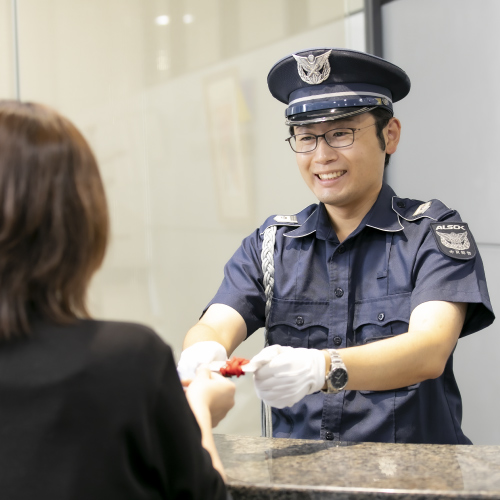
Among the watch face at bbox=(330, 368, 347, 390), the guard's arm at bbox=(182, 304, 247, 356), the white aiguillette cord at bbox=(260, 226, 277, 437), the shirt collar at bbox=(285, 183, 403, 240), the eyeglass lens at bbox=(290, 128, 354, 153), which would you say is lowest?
the watch face at bbox=(330, 368, 347, 390)

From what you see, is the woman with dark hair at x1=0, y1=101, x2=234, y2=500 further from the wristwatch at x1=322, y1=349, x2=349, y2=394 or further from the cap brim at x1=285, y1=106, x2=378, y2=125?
the cap brim at x1=285, y1=106, x2=378, y2=125

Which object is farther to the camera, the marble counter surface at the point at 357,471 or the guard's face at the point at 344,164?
the guard's face at the point at 344,164

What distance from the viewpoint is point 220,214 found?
2975mm

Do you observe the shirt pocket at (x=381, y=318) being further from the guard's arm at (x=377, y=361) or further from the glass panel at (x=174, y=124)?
the glass panel at (x=174, y=124)

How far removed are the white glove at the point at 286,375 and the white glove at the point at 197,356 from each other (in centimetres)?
19

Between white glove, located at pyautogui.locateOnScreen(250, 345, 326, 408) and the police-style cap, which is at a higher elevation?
the police-style cap

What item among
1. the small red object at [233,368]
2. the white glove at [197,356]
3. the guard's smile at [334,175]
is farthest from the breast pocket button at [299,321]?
the small red object at [233,368]

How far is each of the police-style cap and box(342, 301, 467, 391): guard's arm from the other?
0.58 m

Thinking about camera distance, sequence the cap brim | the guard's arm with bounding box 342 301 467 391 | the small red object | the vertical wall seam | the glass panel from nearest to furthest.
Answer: the small red object → the guard's arm with bounding box 342 301 467 391 → the cap brim → the vertical wall seam → the glass panel

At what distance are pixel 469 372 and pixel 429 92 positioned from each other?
4.69 feet

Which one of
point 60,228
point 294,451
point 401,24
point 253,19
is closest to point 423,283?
point 294,451

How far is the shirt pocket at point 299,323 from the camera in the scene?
5.42ft

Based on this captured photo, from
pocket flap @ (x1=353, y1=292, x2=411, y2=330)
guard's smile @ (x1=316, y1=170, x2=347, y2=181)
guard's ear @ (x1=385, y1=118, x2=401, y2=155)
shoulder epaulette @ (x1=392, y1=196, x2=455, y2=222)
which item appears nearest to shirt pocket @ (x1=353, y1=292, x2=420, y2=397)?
pocket flap @ (x1=353, y1=292, x2=411, y2=330)

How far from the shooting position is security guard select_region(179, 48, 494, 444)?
4.90 feet
